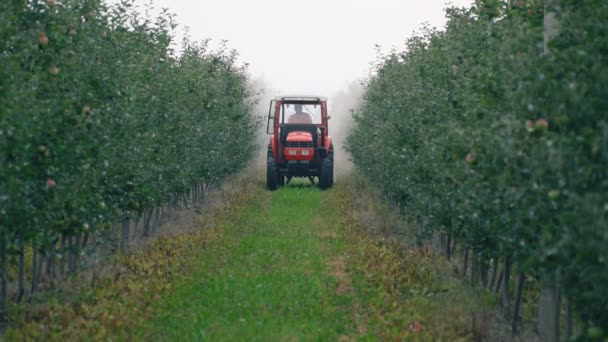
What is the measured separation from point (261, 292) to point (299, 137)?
57.5 ft

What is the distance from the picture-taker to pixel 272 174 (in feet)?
93.8

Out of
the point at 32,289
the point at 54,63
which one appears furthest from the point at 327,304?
the point at 54,63

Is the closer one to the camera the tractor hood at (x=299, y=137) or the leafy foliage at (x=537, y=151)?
the leafy foliage at (x=537, y=151)

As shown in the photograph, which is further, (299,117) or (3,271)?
(299,117)

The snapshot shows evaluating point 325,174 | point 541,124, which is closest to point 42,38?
point 541,124

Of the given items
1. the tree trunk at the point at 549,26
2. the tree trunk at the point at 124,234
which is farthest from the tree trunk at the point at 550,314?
the tree trunk at the point at 124,234

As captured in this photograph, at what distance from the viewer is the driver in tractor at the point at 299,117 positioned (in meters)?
29.1

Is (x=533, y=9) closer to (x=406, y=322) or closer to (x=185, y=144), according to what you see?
(x=406, y=322)

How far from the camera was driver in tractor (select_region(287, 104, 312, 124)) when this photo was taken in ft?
95.5

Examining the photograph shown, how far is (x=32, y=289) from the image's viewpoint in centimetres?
991

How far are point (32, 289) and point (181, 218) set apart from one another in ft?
33.8

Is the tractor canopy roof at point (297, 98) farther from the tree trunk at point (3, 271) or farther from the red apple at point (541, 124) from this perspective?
the red apple at point (541, 124)

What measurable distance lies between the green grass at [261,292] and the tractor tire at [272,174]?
34.0 feet

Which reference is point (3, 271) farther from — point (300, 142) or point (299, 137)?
point (299, 137)
